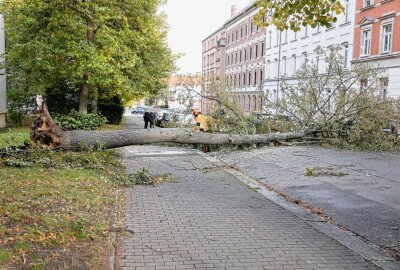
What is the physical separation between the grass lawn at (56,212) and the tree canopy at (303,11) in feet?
15.3

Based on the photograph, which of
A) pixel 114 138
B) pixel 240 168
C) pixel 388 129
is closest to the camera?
pixel 114 138

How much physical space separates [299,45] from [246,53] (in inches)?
701

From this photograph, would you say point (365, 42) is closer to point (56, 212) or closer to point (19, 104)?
point (19, 104)

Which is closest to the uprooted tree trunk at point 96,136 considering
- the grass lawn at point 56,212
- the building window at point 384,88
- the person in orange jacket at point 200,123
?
the grass lawn at point 56,212

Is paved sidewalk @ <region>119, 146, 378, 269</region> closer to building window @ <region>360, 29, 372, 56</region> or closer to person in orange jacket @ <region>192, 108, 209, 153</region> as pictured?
person in orange jacket @ <region>192, 108, 209, 153</region>

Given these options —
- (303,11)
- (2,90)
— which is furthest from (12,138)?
(2,90)

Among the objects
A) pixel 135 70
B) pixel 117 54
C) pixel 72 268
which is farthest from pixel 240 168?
pixel 135 70

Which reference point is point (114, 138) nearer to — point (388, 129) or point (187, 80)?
point (187, 80)

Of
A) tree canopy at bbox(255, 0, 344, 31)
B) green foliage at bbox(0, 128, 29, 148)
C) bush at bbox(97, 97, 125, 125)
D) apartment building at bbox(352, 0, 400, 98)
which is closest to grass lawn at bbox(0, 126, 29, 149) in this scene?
green foliage at bbox(0, 128, 29, 148)

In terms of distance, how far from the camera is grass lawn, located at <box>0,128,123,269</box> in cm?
457

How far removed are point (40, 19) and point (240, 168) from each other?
13800 mm

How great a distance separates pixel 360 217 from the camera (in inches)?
274

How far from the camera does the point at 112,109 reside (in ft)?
109

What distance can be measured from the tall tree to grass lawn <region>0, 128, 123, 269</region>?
32.3 ft
